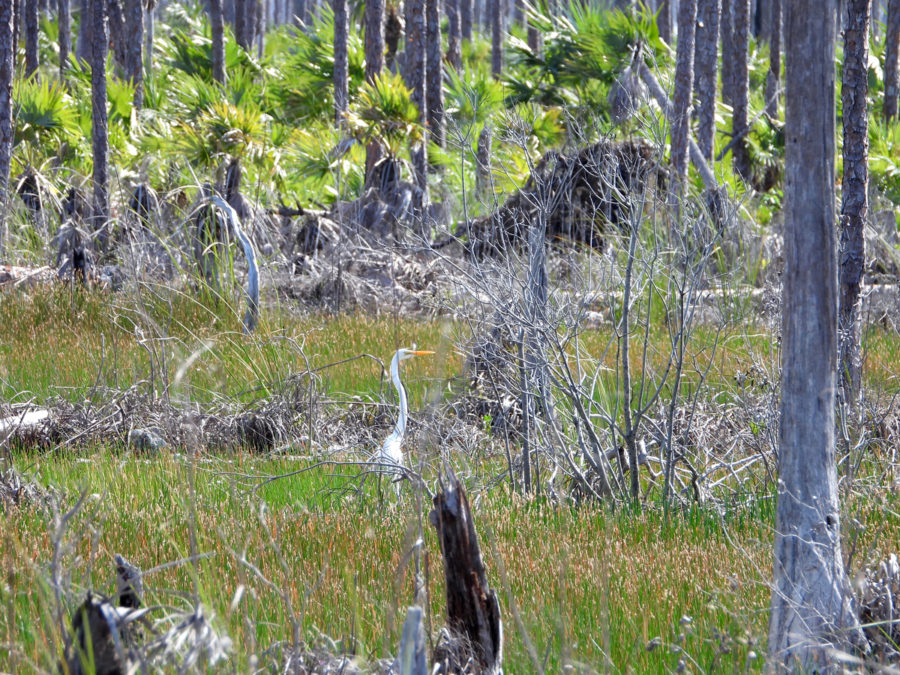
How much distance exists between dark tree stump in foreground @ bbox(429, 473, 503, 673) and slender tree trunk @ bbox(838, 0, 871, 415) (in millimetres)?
3131

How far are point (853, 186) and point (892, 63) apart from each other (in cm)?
1278

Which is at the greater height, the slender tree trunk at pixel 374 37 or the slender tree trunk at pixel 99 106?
the slender tree trunk at pixel 374 37

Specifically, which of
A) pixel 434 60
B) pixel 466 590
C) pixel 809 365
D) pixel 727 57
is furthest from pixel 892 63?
pixel 466 590

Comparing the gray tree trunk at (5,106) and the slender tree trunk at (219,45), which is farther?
the slender tree trunk at (219,45)

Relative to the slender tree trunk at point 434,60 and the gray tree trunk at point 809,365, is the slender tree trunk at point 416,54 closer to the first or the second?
the slender tree trunk at point 434,60

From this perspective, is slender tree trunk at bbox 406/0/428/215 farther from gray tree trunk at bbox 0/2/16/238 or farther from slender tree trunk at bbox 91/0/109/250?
gray tree trunk at bbox 0/2/16/238

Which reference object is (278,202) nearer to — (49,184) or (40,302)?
(49,184)

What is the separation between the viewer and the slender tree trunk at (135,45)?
1952cm

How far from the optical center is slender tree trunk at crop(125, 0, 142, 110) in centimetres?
1952

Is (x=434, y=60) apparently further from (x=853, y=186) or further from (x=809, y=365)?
(x=809, y=365)

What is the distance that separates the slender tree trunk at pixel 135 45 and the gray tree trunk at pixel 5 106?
7888 millimetres

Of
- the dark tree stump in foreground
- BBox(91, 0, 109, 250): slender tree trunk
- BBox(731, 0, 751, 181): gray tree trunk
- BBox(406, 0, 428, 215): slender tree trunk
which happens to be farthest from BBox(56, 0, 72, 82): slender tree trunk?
the dark tree stump in foreground

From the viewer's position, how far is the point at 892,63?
55.7 ft

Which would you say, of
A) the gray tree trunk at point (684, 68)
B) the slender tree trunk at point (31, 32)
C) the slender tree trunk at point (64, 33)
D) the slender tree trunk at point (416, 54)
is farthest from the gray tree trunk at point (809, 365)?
the slender tree trunk at point (64, 33)
